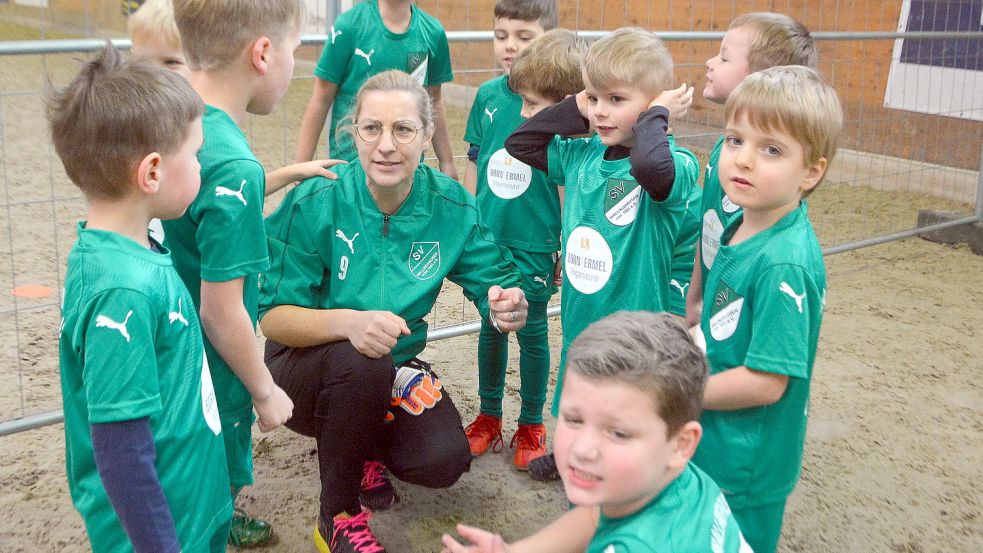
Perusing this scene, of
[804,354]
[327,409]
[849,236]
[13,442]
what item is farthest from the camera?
[849,236]

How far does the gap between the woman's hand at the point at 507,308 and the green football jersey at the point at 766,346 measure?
0.64 meters

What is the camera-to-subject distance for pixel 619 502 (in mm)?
1503

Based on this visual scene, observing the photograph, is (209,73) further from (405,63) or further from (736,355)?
(405,63)

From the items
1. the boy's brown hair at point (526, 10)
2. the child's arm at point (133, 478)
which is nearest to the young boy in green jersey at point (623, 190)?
the boy's brown hair at point (526, 10)

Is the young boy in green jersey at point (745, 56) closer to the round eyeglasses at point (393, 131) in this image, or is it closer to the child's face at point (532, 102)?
the child's face at point (532, 102)

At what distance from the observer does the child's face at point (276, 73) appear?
216 centimetres

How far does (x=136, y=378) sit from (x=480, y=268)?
1337 mm

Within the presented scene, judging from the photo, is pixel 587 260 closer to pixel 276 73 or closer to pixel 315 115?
pixel 276 73

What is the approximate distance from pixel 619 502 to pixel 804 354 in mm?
646

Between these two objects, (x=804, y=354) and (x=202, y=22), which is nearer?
(x=804, y=354)

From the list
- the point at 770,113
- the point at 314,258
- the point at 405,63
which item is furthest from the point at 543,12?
the point at 770,113

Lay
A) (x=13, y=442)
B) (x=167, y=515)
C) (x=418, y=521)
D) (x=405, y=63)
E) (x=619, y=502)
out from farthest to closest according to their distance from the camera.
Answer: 1. (x=405, y=63)
2. (x=13, y=442)
3. (x=418, y=521)
4. (x=167, y=515)
5. (x=619, y=502)

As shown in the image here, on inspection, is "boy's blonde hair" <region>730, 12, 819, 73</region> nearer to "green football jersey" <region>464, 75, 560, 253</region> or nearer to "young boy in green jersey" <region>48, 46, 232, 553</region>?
"green football jersey" <region>464, 75, 560, 253</region>

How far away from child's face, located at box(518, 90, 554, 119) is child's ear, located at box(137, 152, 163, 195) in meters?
1.50
